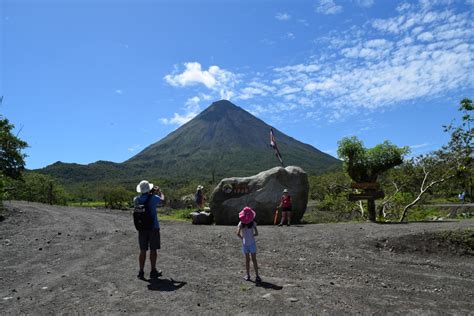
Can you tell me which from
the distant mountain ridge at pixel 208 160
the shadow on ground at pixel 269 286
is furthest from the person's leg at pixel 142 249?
the distant mountain ridge at pixel 208 160

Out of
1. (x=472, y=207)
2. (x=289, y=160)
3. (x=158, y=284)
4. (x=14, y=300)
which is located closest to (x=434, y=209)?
(x=472, y=207)

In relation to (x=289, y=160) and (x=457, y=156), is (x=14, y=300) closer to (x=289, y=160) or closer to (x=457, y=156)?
(x=457, y=156)

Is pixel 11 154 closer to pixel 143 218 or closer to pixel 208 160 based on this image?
pixel 143 218

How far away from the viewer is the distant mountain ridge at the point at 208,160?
480ft

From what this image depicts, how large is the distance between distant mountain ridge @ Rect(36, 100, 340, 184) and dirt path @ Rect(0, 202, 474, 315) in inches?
4647

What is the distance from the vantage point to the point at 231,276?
855 cm

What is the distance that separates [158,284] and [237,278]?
62.8 inches

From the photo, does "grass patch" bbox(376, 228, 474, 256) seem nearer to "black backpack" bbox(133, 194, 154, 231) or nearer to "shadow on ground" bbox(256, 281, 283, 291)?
"shadow on ground" bbox(256, 281, 283, 291)

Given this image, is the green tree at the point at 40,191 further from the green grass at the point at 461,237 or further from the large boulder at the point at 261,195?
the green grass at the point at 461,237

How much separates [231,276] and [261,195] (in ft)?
34.3

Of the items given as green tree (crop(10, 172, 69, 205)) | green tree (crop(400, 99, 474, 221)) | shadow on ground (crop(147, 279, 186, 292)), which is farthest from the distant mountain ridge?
shadow on ground (crop(147, 279, 186, 292))

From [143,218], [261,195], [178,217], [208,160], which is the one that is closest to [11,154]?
[178,217]

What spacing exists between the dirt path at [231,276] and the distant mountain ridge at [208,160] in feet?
387

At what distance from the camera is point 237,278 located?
27.5 ft
